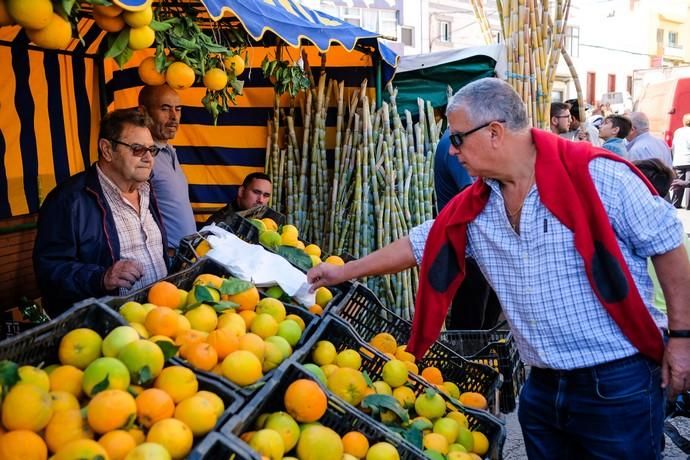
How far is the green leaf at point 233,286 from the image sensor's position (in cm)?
269

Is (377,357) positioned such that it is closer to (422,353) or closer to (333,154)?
(422,353)

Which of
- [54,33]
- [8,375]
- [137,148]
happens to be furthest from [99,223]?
[8,375]

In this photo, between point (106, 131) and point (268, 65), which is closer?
point (106, 131)

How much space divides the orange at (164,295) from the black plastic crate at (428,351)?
0.68 metres

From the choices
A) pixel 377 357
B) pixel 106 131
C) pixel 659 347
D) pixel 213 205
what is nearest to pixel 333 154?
pixel 213 205

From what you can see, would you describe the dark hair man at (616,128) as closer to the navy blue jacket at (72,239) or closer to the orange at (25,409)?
the navy blue jacket at (72,239)

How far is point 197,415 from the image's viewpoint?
184 centimetres

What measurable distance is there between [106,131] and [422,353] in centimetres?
172

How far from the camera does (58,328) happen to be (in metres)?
2.06

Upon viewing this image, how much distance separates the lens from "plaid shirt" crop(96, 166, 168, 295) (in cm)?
316

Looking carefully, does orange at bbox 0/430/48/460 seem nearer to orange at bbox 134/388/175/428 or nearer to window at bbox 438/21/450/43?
orange at bbox 134/388/175/428

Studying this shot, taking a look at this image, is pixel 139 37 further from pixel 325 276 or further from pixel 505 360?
pixel 505 360

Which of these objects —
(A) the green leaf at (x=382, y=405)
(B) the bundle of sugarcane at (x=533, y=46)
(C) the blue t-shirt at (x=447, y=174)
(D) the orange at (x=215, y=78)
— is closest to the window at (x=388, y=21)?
(B) the bundle of sugarcane at (x=533, y=46)

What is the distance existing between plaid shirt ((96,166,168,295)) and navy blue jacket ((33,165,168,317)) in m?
0.04
